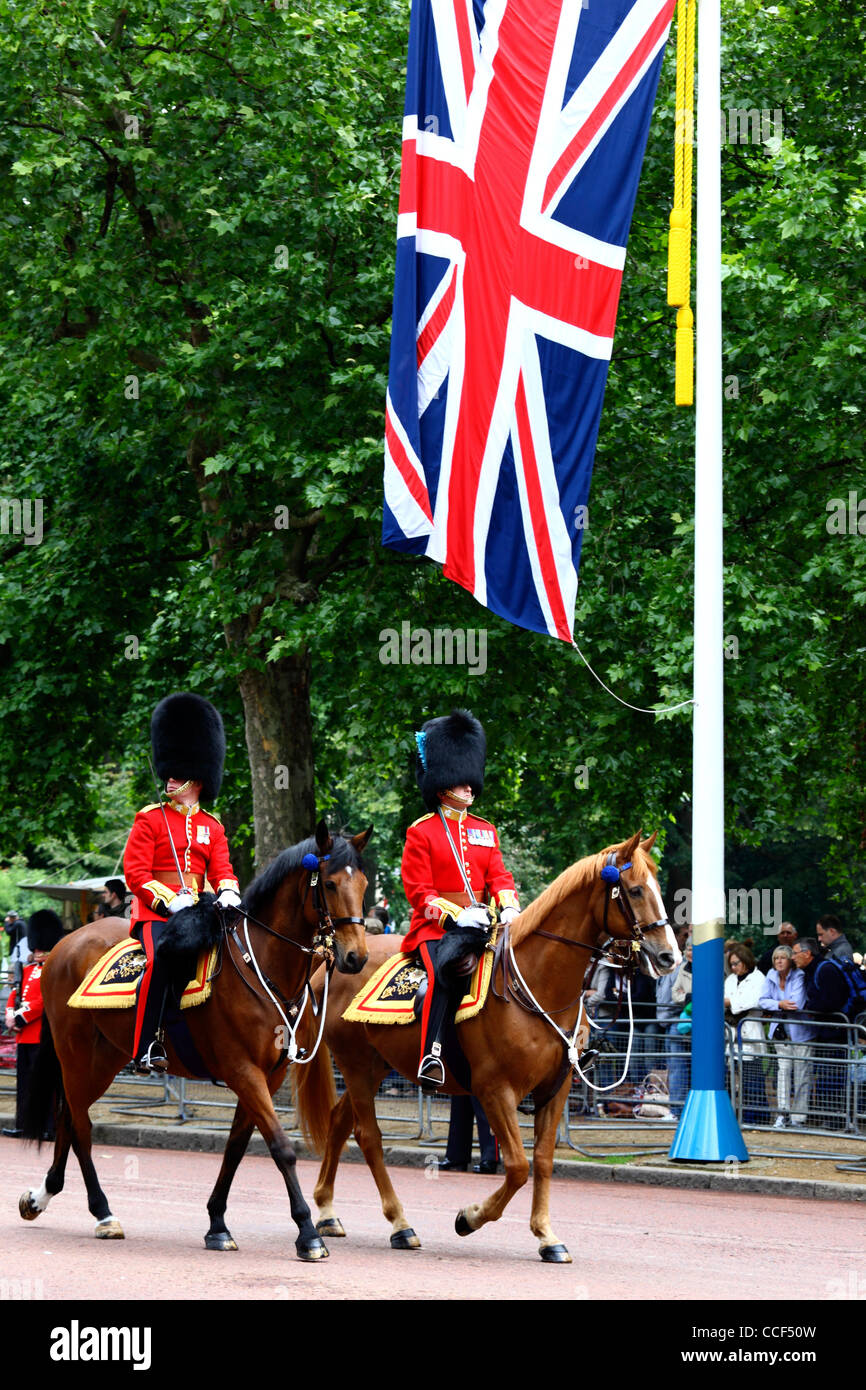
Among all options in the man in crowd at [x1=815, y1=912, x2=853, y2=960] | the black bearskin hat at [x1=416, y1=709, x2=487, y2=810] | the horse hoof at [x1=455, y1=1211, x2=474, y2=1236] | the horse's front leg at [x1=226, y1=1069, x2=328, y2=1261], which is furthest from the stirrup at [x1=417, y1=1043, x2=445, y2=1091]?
the man in crowd at [x1=815, y1=912, x2=853, y2=960]

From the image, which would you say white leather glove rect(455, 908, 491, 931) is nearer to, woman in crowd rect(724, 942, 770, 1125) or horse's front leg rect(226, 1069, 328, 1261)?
horse's front leg rect(226, 1069, 328, 1261)

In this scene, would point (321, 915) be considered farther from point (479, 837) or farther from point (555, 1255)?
point (555, 1255)

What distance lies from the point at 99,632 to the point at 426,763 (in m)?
12.2

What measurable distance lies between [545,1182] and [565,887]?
158cm

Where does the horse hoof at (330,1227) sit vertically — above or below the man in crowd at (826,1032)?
below

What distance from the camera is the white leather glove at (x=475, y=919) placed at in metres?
10.7

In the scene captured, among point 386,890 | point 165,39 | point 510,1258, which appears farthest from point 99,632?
point 386,890

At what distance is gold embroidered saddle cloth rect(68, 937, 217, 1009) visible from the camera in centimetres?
1075

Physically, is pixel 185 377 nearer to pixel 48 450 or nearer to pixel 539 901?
pixel 48 450

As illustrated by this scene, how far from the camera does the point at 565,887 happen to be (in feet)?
34.7

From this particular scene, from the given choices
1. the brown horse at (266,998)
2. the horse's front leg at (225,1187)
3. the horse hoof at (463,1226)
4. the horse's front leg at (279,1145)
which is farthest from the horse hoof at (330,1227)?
the horse hoof at (463,1226)

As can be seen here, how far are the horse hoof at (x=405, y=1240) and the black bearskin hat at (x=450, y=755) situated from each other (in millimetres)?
2462

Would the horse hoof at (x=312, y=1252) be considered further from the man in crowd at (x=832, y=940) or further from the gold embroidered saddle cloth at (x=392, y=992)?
the man in crowd at (x=832, y=940)

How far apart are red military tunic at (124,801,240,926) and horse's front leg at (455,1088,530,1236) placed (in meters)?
1.92
